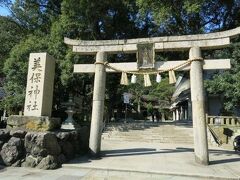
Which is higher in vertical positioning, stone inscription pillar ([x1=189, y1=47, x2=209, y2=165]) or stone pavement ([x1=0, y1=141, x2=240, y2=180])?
stone inscription pillar ([x1=189, y1=47, x2=209, y2=165])

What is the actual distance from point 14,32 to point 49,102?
17.3 metres

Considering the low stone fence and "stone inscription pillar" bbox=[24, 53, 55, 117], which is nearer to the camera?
"stone inscription pillar" bbox=[24, 53, 55, 117]

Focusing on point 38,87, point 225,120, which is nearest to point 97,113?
point 38,87

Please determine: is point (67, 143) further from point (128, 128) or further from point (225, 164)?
point (128, 128)

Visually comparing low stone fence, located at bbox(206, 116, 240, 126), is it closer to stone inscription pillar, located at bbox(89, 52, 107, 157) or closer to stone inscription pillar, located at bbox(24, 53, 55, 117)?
stone inscription pillar, located at bbox(89, 52, 107, 157)

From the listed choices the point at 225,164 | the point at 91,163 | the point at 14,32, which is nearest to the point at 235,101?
the point at 225,164

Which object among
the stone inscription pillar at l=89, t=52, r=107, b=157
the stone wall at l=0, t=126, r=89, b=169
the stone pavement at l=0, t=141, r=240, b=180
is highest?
the stone inscription pillar at l=89, t=52, r=107, b=157

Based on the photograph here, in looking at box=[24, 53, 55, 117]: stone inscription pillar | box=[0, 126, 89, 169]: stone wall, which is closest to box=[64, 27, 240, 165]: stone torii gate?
box=[24, 53, 55, 117]: stone inscription pillar

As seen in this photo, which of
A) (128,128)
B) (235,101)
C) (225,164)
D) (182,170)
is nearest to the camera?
(182,170)

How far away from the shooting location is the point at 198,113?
10.2 meters

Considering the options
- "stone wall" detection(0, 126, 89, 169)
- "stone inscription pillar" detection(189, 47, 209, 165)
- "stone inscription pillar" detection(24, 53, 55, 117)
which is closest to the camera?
"stone wall" detection(0, 126, 89, 169)

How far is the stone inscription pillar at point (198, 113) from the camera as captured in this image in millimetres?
10117

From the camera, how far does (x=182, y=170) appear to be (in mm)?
8891

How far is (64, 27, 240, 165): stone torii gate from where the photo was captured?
10.3m
